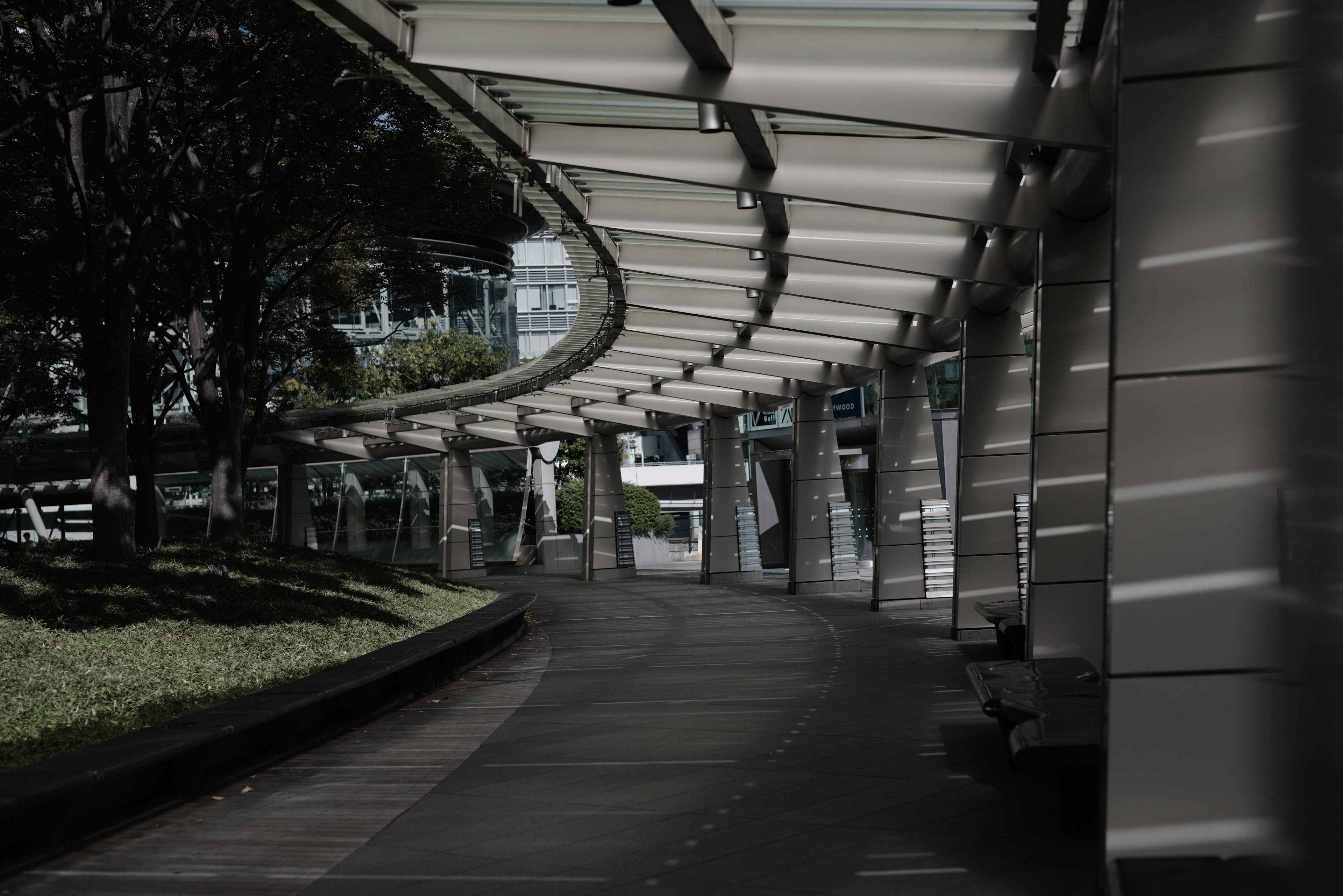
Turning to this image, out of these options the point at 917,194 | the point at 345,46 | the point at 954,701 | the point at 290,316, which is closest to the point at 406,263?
the point at 290,316

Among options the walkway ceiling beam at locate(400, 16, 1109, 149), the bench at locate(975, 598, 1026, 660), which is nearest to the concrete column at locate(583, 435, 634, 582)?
the bench at locate(975, 598, 1026, 660)

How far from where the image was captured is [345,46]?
1362 cm

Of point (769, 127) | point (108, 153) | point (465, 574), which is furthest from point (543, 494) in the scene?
point (769, 127)

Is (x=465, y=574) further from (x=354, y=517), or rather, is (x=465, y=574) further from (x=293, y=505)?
(x=354, y=517)

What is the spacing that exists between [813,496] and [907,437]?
17.9 feet

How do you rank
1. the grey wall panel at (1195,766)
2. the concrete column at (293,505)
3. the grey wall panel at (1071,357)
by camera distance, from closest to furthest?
the grey wall panel at (1195,766), the grey wall panel at (1071,357), the concrete column at (293,505)

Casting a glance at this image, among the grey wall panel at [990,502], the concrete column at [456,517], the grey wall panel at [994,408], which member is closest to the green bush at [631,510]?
the concrete column at [456,517]

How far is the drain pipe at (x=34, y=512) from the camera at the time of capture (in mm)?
36625

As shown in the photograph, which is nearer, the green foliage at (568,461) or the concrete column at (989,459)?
the concrete column at (989,459)

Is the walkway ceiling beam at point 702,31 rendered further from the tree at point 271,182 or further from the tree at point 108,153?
the tree at point 108,153

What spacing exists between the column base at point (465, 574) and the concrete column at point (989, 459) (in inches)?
1007

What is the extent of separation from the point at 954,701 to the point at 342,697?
4.63m

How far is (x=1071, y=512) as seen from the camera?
9.74 meters

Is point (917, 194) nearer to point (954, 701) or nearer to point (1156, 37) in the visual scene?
point (954, 701)
